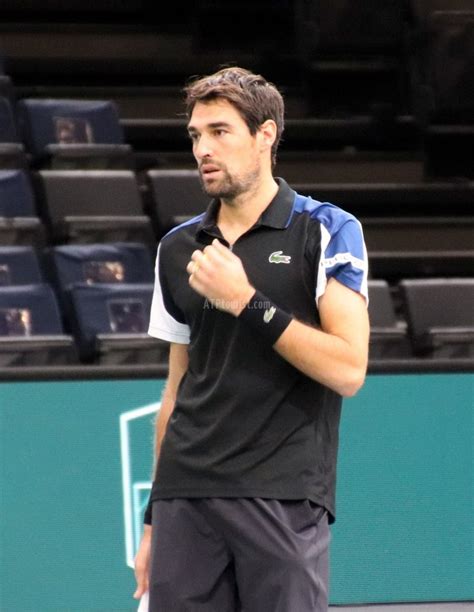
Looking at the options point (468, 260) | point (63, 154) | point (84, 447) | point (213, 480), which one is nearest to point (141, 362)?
point (84, 447)

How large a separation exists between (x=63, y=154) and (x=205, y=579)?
5048mm

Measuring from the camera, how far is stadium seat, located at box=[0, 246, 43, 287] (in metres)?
6.50

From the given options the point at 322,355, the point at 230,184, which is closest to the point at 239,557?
the point at 322,355

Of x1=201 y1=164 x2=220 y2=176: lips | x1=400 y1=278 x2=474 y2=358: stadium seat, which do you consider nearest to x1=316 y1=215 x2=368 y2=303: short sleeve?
x1=201 y1=164 x2=220 y2=176: lips

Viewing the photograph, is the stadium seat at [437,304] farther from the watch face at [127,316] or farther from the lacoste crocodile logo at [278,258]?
the lacoste crocodile logo at [278,258]

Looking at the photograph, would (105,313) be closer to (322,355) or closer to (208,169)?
(208,169)

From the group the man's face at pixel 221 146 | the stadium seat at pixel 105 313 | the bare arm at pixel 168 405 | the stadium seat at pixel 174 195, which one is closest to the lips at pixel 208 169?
the man's face at pixel 221 146

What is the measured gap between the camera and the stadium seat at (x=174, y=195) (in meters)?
7.42

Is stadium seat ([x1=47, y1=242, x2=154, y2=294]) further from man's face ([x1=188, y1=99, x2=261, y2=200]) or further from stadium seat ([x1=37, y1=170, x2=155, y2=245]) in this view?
man's face ([x1=188, y1=99, x2=261, y2=200])

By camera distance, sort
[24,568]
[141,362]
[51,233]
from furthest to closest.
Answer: [51,233], [141,362], [24,568]

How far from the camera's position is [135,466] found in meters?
5.18

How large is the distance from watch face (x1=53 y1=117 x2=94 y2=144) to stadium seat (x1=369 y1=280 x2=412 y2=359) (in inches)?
77.2

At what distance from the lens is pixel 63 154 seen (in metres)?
7.57

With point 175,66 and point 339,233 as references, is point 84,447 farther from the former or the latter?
point 175,66
